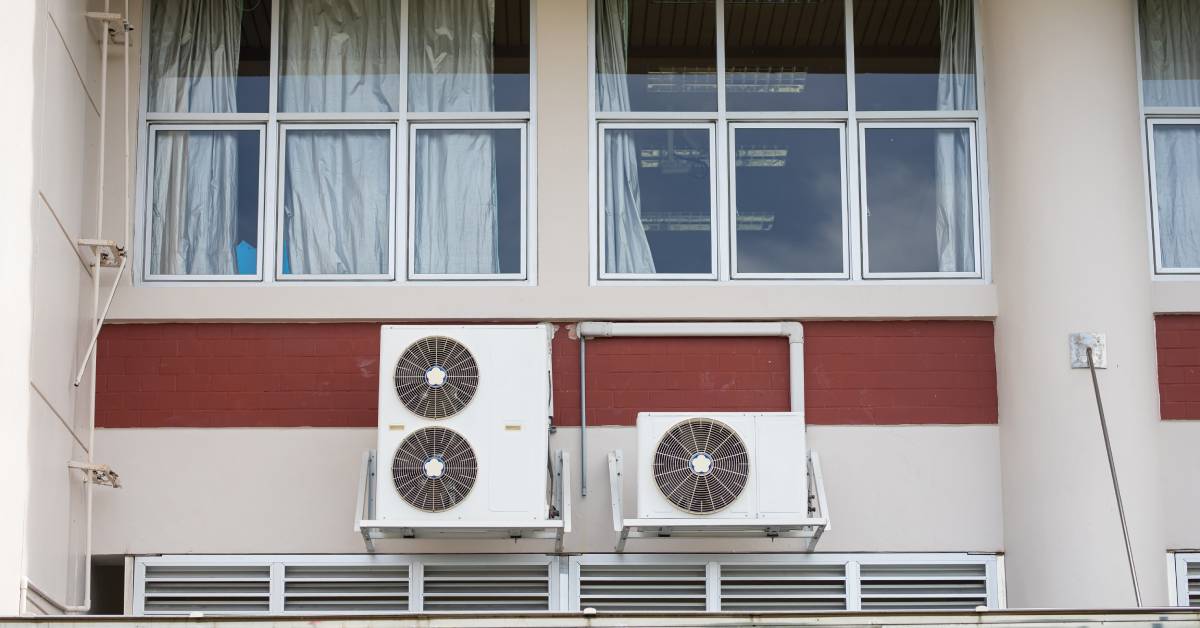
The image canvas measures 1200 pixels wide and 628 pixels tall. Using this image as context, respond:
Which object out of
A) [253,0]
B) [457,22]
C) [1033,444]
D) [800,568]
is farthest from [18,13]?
[1033,444]

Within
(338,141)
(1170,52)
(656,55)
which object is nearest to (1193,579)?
(1170,52)

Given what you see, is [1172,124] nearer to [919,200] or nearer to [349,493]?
[919,200]

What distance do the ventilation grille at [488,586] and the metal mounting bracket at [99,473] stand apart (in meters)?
1.83

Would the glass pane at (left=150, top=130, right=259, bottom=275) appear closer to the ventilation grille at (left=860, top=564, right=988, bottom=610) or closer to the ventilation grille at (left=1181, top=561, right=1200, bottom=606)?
the ventilation grille at (left=860, top=564, right=988, bottom=610)

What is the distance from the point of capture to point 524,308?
10.4 meters

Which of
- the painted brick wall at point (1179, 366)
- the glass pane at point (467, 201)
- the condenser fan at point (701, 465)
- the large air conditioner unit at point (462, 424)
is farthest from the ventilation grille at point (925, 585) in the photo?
the glass pane at point (467, 201)

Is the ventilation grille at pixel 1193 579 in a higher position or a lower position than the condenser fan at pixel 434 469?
lower

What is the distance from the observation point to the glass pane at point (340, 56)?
11.1 m

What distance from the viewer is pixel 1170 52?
11.3 meters

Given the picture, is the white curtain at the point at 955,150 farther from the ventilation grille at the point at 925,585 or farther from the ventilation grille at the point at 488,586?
the ventilation grille at the point at 488,586

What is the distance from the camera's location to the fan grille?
31.9 feet

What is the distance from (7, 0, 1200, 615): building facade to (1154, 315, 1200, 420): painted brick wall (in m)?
0.02

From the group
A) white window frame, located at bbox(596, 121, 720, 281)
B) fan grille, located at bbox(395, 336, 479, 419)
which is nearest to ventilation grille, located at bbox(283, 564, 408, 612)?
fan grille, located at bbox(395, 336, 479, 419)

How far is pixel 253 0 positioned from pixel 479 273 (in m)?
2.30
